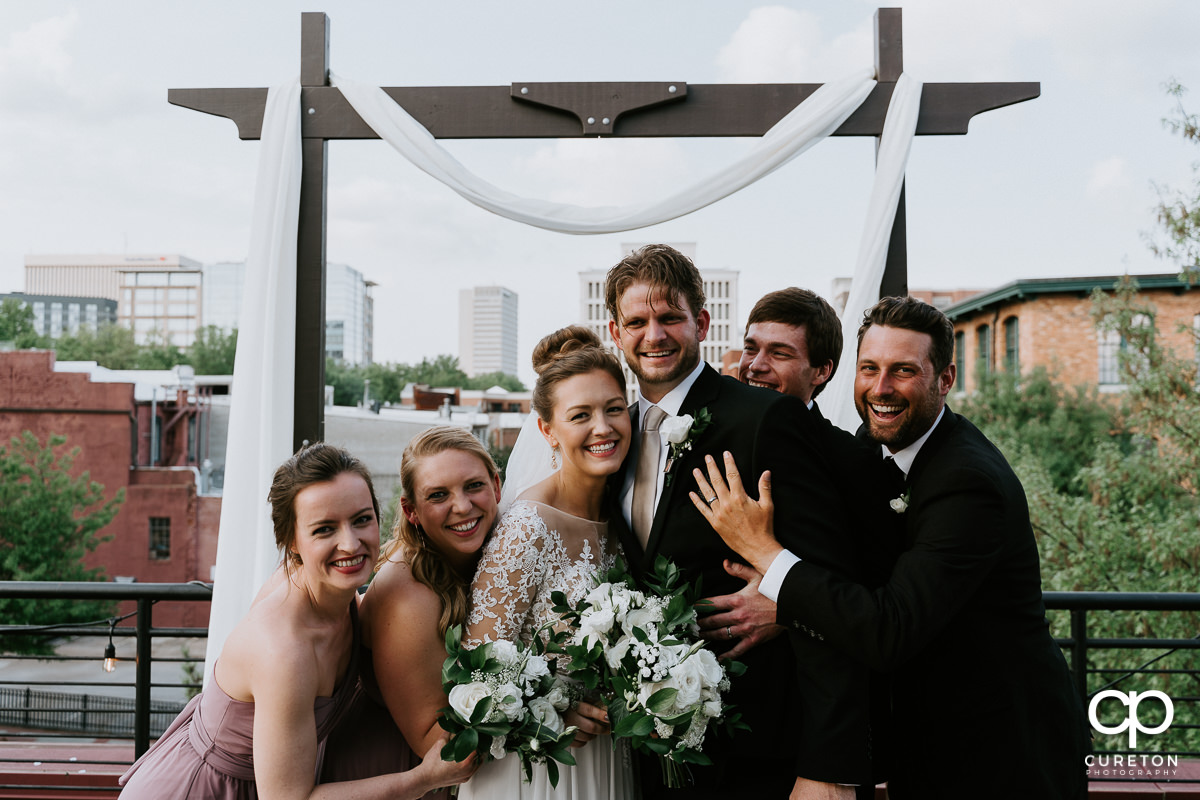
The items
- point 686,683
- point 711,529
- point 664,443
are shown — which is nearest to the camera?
point 686,683

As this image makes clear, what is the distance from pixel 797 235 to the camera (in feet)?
160

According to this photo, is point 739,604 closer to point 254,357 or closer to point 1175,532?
point 254,357

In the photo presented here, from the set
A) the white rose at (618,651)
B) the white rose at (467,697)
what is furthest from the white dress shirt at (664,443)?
the white rose at (467,697)

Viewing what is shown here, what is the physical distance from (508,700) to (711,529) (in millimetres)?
599


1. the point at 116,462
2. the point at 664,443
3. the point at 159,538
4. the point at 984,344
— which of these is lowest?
the point at 159,538

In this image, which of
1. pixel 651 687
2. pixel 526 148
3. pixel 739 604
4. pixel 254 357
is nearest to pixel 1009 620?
pixel 739 604

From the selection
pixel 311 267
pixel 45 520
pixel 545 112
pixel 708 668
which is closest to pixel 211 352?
pixel 45 520

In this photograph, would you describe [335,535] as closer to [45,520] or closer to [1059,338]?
[1059,338]

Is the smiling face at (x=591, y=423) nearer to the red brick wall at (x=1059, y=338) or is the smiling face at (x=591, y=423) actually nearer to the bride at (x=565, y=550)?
the bride at (x=565, y=550)

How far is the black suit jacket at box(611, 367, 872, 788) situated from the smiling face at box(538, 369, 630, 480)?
5.9 inches

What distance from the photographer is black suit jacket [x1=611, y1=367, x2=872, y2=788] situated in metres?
1.77

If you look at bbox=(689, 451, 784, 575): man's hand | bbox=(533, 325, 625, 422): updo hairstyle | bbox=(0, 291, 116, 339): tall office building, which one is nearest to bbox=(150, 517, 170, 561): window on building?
bbox=(533, 325, 625, 422): updo hairstyle

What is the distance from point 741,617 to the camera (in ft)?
6.26

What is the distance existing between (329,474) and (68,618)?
35438 millimetres
